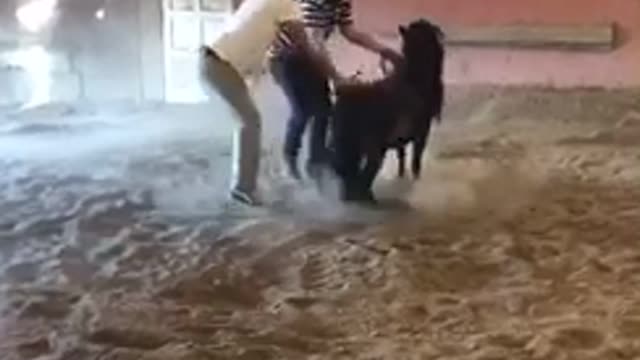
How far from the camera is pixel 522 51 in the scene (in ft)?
20.2

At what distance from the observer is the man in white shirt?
4223mm

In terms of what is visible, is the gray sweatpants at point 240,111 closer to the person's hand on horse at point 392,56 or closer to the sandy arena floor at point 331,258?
the sandy arena floor at point 331,258

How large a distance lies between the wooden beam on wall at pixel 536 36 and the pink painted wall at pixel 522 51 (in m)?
0.03

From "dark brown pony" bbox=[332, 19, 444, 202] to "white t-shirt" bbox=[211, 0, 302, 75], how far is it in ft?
0.94

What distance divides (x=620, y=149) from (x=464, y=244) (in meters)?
1.47

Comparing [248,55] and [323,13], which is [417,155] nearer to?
[323,13]

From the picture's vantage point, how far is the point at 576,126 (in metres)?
5.64

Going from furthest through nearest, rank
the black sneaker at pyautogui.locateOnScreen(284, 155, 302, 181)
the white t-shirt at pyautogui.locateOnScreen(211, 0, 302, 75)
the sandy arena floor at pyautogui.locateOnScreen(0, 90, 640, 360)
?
the black sneaker at pyautogui.locateOnScreen(284, 155, 302, 181)
the white t-shirt at pyautogui.locateOnScreen(211, 0, 302, 75)
the sandy arena floor at pyautogui.locateOnScreen(0, 90, 640, 360)

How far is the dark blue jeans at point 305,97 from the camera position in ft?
14.3

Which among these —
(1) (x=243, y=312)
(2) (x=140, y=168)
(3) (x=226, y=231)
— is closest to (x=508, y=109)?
(2) (x=140, y=168)

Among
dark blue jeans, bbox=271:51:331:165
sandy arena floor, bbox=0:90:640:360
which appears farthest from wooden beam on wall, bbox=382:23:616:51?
dark blue jeans, bbox=271:51:331:165

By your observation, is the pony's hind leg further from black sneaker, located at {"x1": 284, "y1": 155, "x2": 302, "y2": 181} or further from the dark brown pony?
black sneaker, located at {"x1": 284, "y1": 155, "x2": 302, "y2": 181}

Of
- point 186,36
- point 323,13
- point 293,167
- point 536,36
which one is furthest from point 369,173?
point 186,36

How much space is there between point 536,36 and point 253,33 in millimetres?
2214
